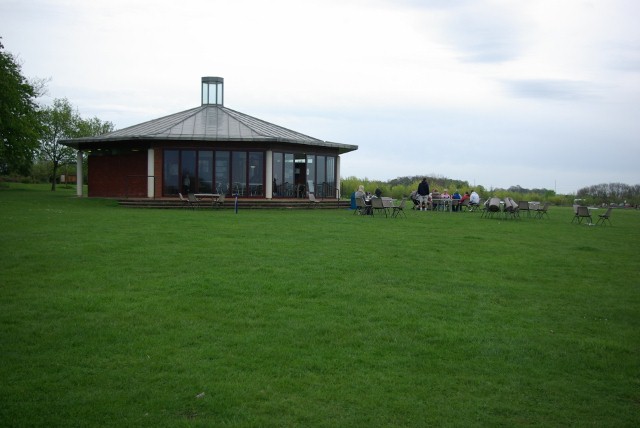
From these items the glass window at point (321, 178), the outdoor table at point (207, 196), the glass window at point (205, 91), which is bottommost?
the outdoor table at point (207, 196)

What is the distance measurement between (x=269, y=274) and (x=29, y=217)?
1101 cm

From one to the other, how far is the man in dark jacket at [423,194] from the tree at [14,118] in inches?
949

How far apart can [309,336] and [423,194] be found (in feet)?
72.4

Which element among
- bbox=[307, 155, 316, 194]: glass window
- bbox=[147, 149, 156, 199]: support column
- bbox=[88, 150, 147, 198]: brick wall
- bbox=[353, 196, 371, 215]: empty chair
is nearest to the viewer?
bbox=[353, 196, 371, 215]: empty chair

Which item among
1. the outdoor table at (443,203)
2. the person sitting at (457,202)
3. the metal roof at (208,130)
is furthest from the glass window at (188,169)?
the person sitting at (457,202)

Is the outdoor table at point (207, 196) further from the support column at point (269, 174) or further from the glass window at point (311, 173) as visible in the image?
the glass window at point (311, 173)

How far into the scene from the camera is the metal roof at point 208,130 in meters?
27.6

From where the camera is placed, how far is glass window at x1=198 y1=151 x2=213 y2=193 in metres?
28.3

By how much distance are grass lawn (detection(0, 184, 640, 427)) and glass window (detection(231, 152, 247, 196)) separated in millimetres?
16283

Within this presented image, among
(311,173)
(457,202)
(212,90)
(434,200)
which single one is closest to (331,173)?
(311,173)

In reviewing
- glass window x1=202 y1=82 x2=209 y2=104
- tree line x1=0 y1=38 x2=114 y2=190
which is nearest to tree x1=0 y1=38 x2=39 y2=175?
tree line x1=0 y1=38 x2=114 y2=190

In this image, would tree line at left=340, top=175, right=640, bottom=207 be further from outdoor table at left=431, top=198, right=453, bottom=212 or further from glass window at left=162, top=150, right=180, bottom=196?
glass window at left=162, top=150, right=180, bottom=196

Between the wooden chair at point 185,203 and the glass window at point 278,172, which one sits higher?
the glass window at point 278,172

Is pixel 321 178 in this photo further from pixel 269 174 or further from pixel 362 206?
pixel 362 206
